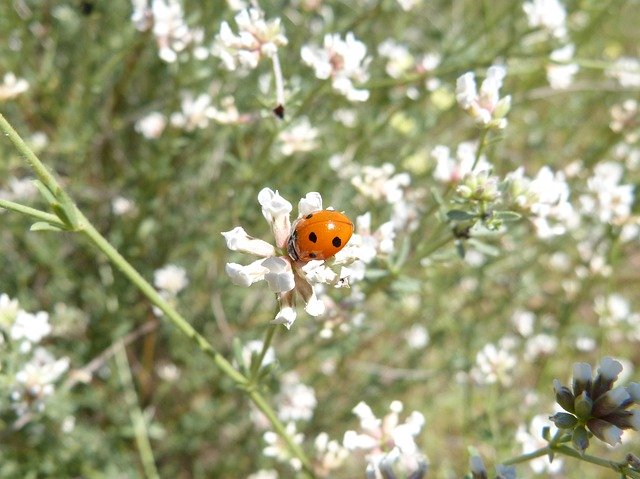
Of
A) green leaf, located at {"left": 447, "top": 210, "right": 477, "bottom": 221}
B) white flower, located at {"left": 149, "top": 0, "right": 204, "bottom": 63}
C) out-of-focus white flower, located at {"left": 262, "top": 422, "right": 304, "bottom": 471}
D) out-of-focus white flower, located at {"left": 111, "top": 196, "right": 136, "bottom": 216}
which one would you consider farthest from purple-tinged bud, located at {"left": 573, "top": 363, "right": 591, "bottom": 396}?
out-of-focus white flower, located at {"left": 111, "top": 196, "right": 136, "bottom": 216}

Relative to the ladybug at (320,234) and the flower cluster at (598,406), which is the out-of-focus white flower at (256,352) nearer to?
the ladybug at (320,234)

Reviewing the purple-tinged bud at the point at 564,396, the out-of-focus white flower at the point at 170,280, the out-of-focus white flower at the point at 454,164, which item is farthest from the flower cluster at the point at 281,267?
the out-of-focus white flower at the point at 170,280

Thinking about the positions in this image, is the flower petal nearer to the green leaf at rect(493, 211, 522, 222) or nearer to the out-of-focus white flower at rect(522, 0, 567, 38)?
the green leaf at rect(493, 211, 522, 222)

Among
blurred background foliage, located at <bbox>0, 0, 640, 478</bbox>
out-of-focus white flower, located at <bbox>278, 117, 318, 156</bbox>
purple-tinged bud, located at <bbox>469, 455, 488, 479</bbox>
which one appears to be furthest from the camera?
blurred background foliage, located at <bbox>0, 0, 640, 478</bbox>

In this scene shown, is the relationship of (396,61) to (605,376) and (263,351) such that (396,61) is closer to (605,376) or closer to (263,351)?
(263,351)

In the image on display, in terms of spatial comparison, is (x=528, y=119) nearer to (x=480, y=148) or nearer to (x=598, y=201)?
(x=598, y=201)

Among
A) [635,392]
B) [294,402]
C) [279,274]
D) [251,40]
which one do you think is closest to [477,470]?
[635,392]

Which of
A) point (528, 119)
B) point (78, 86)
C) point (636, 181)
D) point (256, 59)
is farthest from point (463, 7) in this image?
point (256, 59)
